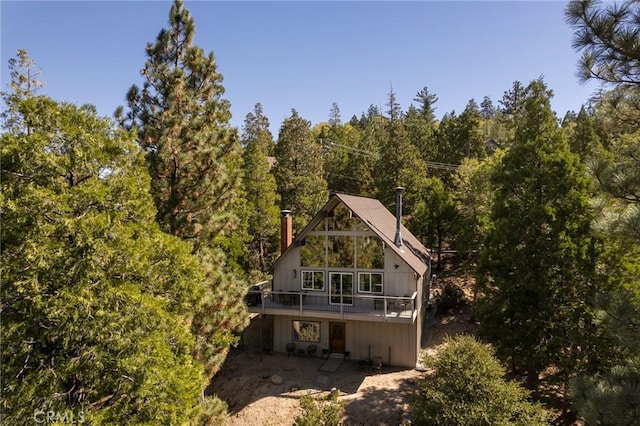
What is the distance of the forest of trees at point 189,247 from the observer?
265 inches

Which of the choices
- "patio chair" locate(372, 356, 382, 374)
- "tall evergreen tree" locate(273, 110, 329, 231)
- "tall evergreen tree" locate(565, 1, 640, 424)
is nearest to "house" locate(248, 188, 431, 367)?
"patio chair" locate(372, 356, 382, 374)

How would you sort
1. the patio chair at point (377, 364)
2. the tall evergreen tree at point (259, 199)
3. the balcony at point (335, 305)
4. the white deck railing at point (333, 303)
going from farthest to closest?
the tall evergreen tree at point (259, 199), the patio chair at point (377, 364), the white deck railing at point (333, 303), the balcony at point (335, 305)

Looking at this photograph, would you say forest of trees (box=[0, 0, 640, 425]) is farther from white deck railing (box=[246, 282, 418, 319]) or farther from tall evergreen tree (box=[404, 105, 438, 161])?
tall evergreen tree (box=[404, 105, 438, 161])

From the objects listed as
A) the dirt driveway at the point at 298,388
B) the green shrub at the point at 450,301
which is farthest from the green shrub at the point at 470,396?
the green shrub at the point at 450,301

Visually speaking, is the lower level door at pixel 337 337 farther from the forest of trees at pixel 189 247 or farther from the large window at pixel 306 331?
the forest of trees at pixel 189 247

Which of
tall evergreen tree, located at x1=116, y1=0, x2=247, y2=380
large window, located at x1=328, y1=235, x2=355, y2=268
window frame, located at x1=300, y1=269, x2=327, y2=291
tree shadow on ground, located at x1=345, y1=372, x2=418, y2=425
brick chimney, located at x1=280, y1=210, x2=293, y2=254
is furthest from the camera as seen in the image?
brick chimney, located at x1=280, y1=210, x2=293, y2=254

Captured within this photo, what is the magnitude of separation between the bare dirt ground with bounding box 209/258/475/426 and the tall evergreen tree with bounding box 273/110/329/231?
15.1 meters

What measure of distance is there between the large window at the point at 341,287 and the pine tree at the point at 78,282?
1073cm

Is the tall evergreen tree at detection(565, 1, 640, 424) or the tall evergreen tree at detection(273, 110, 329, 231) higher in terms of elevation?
the tall evergreen tree at detection(273, 110, 329, 231)

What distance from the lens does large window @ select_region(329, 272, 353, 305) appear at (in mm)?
18484

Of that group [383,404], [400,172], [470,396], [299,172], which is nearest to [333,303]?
[383,404]

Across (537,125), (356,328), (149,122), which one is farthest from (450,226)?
(149,122)

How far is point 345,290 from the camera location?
18.6m

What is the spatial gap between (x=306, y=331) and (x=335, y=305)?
8.21 ft
